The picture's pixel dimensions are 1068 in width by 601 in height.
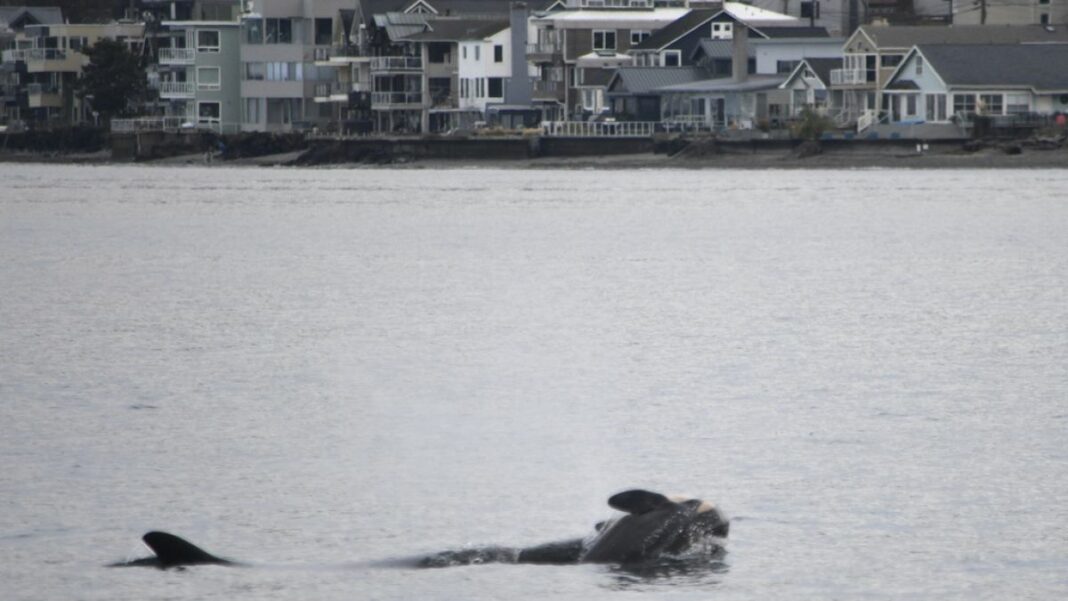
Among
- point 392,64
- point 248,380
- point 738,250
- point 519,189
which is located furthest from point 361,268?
point 392,64

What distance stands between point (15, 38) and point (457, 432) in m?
145

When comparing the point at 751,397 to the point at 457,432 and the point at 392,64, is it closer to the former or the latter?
the point at 457,432

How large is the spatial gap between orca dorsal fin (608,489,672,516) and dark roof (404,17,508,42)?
108335 millimetres

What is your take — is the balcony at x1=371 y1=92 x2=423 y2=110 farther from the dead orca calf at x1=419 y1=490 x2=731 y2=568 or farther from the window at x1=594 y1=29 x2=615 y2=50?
the dead orca calf at x1=419 y1=490 x2=731 y2=568

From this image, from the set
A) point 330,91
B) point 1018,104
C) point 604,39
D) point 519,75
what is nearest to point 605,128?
point 604,39

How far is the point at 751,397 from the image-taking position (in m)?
24.0

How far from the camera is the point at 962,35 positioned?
11000 centimetres

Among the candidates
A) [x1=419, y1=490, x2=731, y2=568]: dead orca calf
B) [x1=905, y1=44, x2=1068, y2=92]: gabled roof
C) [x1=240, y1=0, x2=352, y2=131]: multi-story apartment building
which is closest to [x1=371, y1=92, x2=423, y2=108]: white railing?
[x1=240, y1=0, x2=352, y2=131]: multi-story apartment building

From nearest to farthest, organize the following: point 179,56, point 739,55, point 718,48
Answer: point 739,55 → point 718,48 → point 179,56

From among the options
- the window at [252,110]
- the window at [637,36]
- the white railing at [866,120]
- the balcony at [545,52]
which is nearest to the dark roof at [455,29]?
the balcony at [545,52]

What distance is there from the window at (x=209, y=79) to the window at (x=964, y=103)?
189ft

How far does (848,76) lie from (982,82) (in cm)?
998

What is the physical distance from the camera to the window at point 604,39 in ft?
395

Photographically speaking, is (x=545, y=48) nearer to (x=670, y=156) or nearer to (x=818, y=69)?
(x=670, y=156)
